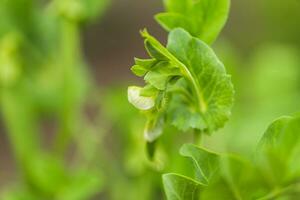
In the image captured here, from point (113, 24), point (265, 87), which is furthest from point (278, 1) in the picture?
point (113, 24)

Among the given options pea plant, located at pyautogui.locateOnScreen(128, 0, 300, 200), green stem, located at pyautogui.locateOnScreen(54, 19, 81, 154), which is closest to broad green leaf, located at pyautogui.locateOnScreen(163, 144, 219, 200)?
pea plant, located at pyautogui.locateOnScreen(128, 0, 300, 200)

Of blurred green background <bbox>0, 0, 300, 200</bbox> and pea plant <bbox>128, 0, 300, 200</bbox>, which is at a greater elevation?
blurred green background <bbox>0, 0, 300, 200</bbox>

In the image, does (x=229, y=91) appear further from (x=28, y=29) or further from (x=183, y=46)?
(x=28, y=29)

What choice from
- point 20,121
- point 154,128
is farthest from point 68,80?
point 154,128

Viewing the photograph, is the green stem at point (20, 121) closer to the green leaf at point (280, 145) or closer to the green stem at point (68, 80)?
the green stem at point (68, 80)

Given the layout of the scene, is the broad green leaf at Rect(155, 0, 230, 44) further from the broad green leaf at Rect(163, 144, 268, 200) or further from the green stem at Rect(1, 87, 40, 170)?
the green stem at Rect(1, 87, 40, 170)
